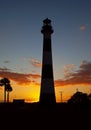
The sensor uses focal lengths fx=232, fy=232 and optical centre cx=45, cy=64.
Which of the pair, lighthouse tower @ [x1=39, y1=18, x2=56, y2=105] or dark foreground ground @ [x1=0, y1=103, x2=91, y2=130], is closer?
dark foreground ground @ [x1=0, y1=103, x2=91, y2=130]

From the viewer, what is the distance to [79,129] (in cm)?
2017

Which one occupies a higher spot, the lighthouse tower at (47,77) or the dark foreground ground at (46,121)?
the lighthouse tower at (47,77)

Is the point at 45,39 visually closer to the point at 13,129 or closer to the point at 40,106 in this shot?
the point at 40,106

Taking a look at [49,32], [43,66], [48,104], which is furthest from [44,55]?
[48,104]

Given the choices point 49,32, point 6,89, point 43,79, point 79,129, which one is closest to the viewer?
point 79,129

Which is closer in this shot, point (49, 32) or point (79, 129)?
point (79, 129)

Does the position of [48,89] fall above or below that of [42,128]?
above

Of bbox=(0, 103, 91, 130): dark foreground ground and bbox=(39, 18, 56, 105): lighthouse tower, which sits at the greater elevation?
bbox=(39, 18, 56, 105): lighthouse tower

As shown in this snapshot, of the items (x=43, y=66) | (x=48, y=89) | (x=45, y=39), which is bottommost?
(x=48, y=89)

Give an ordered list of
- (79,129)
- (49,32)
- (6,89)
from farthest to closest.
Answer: (6,89)
(49,32)
(79,129)

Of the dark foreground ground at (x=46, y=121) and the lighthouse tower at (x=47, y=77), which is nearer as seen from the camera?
the dark foreground ground at (x=46, y=121)

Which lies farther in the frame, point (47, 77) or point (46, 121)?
point (47, 77)

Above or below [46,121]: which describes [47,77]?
above

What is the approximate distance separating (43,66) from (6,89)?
45.0 m
